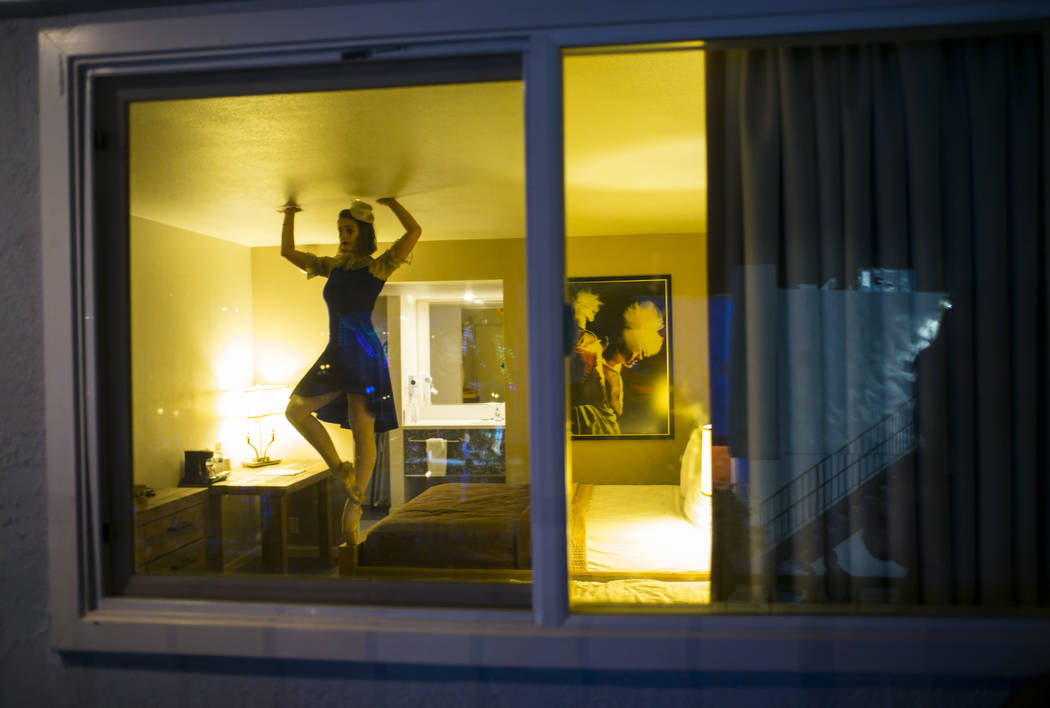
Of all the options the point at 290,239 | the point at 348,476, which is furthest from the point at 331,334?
the point at 348,476

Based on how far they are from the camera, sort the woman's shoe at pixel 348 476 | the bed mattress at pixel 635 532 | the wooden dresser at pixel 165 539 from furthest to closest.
A: the woman's shoe at pixel 348 476 → the bed mattress at pixel 635 532 → the wooden dresser at pixel 165 539

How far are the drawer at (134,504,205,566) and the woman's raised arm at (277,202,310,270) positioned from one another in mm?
1376

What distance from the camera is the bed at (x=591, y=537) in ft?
4.76

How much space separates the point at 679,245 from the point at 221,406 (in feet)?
A: 9.38

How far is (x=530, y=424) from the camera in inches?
49.5

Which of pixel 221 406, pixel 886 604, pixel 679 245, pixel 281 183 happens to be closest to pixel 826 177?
pixel 886 604

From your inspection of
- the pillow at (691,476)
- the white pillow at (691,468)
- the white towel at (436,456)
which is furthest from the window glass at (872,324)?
the white towel at (436,456)

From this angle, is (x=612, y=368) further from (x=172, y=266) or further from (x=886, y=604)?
(x=886, y=604)

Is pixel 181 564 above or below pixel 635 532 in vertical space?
above

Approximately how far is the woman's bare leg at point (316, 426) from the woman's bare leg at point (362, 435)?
79 millimetres

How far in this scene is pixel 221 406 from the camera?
12.2 ft

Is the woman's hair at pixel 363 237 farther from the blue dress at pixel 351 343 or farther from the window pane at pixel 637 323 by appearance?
the window pane at pixel 637 323

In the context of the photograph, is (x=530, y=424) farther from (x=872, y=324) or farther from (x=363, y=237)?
(x=363, y=237)

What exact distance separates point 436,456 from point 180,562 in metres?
2.57
